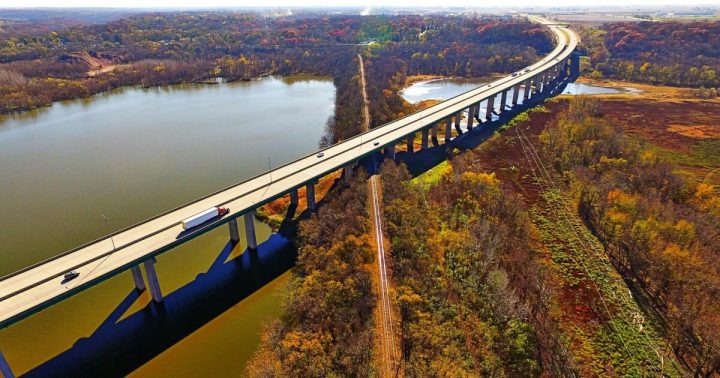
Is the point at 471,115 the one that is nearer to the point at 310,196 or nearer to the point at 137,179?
the point at 310,196

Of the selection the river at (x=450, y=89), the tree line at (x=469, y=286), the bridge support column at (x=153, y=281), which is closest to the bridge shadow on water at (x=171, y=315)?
the bridge support column at (x=153, y=281)

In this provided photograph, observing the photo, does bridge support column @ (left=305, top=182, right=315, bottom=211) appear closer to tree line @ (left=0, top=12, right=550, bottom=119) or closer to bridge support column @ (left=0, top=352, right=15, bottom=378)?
bridge support column @ (left=0, top=352, right=15, bottom=378)

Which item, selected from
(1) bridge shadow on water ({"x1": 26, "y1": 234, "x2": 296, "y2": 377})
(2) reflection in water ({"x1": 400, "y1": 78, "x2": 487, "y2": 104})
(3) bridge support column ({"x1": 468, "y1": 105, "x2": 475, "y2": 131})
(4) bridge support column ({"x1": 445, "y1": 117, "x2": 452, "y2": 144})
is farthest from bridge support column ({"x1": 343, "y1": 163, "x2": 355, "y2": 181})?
(2) reflection in water ({"x1": 400, "y1": 78, "x2": 487, "y2": 104})

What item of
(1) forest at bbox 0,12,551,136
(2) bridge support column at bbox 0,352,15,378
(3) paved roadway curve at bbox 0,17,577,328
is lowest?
(2) bridge support column at bbox 0,352,15,378

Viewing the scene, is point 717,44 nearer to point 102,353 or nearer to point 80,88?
point 102,353

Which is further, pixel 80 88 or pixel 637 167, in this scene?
pixel 80 88

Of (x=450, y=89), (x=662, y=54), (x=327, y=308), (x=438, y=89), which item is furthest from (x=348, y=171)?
(x=662, y=54)

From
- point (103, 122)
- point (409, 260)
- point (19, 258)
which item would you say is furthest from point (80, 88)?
point (409, 260)
